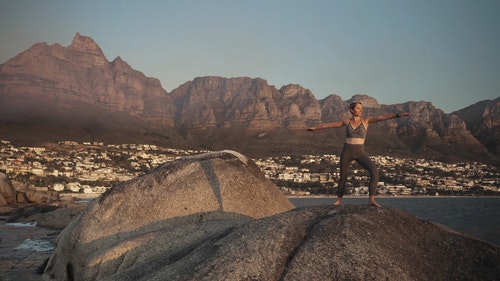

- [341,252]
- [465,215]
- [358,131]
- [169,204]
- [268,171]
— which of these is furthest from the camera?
[268,171]

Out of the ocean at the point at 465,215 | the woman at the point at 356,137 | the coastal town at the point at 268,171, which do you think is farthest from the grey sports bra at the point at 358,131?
the coastal town at the point at 268,171

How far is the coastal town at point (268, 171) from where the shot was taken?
4304 inches

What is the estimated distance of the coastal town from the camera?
359 ft

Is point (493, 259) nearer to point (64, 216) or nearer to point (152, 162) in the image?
point (64, 216)

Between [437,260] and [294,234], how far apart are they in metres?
1.94

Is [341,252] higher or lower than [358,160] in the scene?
lower

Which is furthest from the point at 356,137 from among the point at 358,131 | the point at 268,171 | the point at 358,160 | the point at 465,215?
the point at 268,171

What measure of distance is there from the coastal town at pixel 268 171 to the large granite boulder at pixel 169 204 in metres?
82.0

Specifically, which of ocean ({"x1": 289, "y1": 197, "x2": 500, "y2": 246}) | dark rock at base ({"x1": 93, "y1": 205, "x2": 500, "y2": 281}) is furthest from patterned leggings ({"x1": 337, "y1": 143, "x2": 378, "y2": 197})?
ocean ({"x1": 289, "y1": 197, "x2": 500, "y2": 246})

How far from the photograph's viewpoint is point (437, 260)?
611 cm

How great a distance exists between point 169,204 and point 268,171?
127552 millimetres

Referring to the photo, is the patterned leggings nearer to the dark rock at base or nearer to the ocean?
the dark rock at base

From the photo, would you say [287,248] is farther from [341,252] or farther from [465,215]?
A: [465,215]

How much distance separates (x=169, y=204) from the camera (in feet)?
37.0
